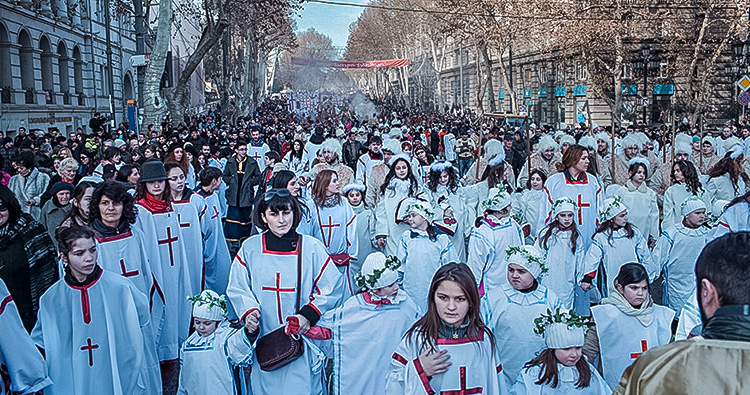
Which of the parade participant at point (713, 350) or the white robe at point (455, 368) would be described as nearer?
the parade participant at point (713, 350)

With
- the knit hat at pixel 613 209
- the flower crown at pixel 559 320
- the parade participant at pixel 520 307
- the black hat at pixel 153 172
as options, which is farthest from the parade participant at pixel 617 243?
the black hat at pixel 153 172

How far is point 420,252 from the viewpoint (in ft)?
22.4

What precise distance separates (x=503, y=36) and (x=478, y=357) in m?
35.7

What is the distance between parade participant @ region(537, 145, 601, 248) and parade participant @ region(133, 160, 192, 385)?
4.07m

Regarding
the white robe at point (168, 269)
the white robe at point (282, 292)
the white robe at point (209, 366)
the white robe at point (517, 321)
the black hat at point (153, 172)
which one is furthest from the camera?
the black hat at point (153, 172)

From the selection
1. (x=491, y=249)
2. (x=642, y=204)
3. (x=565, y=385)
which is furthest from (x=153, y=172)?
(x=642, y=204)

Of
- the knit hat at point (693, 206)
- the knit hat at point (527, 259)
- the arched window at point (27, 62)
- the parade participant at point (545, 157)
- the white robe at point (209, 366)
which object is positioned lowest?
the white robe at point (209, 366)

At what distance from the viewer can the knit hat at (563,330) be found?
4.37m

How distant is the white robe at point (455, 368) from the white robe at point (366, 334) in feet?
2.02

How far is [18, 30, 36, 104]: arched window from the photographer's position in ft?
99.3

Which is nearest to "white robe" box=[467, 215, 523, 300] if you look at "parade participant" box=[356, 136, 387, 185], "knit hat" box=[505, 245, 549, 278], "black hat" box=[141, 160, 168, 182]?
"knit hat" box=[505, 245, 549, 278]

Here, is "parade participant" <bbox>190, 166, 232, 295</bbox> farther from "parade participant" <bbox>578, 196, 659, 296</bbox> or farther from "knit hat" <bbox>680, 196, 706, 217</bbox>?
"knit hat" <bbox>680, 196, 706, 217</bbox>

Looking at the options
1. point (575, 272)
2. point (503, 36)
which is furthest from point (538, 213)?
point (503, 36)

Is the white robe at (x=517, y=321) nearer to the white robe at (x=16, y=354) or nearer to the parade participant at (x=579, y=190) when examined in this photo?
the white robe at (x=16, y=354)
